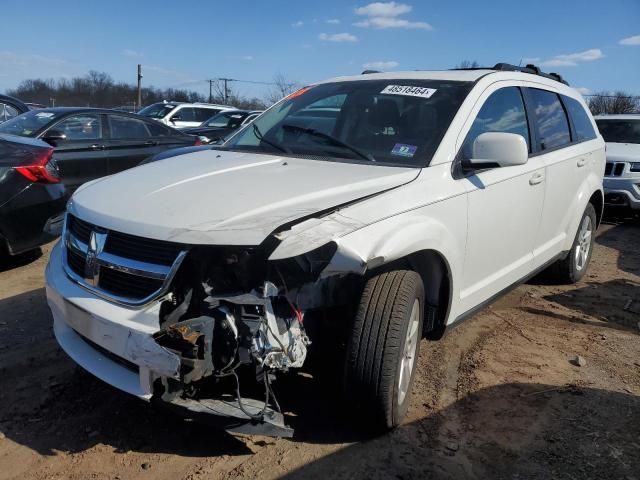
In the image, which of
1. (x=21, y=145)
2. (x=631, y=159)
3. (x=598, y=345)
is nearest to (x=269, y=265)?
(x=598, y=345)

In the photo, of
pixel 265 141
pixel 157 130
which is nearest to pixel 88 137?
pixel 157 130

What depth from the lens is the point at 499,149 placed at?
123 inches

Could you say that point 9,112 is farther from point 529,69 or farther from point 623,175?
point 623,175

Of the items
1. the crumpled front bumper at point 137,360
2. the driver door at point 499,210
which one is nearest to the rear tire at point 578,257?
the driver door at point 499,210

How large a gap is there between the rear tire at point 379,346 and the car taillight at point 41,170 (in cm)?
379

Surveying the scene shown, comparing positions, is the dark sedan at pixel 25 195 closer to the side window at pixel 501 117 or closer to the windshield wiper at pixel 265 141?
the windshield wiper at pixel 265 141

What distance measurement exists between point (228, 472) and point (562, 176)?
3.40 metres

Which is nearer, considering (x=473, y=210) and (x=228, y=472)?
(x=228, y=472)

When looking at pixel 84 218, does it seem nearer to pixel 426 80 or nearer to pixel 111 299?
pixel 111 299

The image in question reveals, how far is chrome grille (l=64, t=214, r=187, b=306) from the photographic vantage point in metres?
2.38

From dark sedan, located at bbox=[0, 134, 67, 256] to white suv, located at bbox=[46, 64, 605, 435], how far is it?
2143 mm

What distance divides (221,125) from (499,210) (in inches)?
438

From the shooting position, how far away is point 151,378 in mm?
2338

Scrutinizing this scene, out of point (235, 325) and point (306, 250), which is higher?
point (306, 250)
